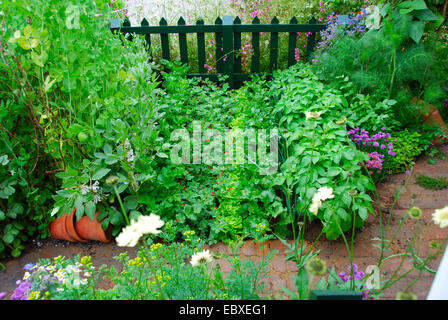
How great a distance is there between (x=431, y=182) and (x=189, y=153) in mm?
2127

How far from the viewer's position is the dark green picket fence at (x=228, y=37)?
4.43m

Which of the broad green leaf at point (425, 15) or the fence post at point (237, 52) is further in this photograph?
the fence post at point (237, 52)

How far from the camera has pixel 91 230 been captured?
249 cm

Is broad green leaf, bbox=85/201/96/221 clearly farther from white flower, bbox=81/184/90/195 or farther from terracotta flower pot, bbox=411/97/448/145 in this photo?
terracotta flower pot, bbox=411/97/448/145

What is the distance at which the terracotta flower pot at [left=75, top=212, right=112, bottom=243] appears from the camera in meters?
2.48

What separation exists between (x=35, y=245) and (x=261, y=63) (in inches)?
149

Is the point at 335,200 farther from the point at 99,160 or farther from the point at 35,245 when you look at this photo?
the point at 35,245

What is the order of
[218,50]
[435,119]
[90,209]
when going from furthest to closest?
[218,50] < [435,119] < [90,209]

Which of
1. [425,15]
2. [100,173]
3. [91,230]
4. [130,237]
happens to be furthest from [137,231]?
[425,15]

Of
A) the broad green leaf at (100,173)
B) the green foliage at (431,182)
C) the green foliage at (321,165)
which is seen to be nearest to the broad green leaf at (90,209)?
the broad green leaf at (100,173)

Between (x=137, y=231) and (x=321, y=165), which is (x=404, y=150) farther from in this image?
(x=137, y=231)

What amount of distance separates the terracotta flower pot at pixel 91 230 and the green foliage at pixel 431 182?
8.73ft

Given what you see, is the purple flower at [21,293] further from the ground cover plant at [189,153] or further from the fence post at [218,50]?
the fence post at [218,50]
